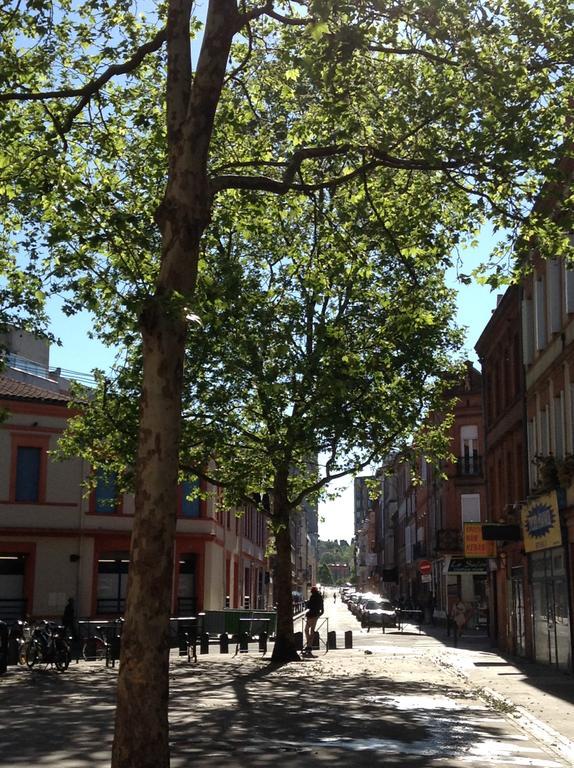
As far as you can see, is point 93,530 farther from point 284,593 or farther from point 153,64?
point 153,64

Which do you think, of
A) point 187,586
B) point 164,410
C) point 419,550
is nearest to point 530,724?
point 164,410

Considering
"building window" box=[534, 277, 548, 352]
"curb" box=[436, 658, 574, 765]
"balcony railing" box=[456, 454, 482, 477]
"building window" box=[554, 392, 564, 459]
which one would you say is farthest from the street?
"balcony railing" box=[456, 454, 482, 477]

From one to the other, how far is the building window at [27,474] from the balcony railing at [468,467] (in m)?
27.7

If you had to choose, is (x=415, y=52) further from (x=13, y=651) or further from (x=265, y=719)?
(x=13, y=651)

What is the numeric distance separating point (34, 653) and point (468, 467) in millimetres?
39005

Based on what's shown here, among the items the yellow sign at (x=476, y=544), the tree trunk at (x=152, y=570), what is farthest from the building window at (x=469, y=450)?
the tree trunk at (x=152, y=570)

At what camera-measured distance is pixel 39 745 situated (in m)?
11.8

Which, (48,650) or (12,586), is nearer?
(48,650)

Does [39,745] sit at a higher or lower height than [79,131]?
lower

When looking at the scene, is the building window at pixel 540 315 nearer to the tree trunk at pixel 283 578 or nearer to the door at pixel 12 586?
the tree trunk at pixel 283 578

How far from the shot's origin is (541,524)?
77.9ft

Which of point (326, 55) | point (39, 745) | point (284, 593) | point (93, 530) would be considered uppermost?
point (326, 55)

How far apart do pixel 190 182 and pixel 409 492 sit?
74205 mm

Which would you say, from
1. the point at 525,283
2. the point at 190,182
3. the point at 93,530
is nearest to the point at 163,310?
the point at 190,182
